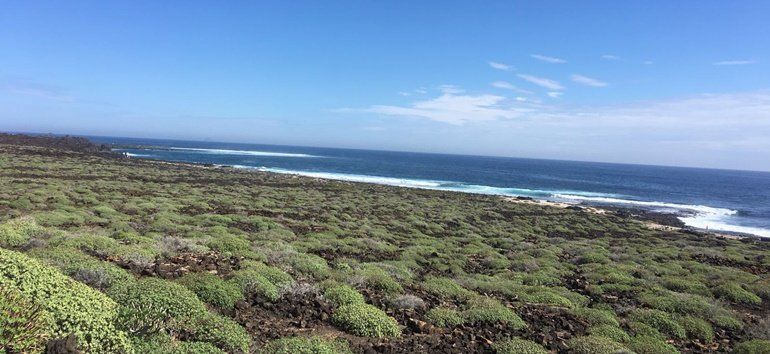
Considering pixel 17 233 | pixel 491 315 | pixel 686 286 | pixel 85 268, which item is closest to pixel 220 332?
pixel 85 268

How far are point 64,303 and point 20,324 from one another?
2.77ft

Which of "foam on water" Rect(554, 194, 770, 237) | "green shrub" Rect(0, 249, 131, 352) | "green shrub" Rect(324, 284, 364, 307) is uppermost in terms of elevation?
"green shrub" Rect(0, 249, 131, 352)

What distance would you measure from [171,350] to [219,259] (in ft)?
20.9

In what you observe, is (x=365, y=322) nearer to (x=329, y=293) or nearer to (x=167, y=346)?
(x=329, y=293)

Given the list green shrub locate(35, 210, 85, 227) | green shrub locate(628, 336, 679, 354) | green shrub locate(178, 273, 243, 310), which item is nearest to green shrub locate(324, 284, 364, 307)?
green shrub locate(178, 273, 243, 310)

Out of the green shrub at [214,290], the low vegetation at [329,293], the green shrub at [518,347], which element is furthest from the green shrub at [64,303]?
the green shrub at [518,347]

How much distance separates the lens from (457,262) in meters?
18.7

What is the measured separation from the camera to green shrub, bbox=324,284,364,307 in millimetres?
10431

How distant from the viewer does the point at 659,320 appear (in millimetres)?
11844

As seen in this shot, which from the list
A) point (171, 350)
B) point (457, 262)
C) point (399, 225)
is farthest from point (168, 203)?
point (171, 350)

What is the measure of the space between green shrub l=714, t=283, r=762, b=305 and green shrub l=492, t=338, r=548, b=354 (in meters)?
10.9

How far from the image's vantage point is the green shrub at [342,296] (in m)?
10.4

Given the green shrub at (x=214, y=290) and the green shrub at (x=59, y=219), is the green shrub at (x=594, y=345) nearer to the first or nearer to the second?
the green shrub at (x=214, y=290)

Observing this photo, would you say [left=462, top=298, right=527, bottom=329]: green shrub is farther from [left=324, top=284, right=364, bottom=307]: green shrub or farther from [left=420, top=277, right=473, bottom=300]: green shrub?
[left=324, top=284, right=364, bottom=307]: green shrub
